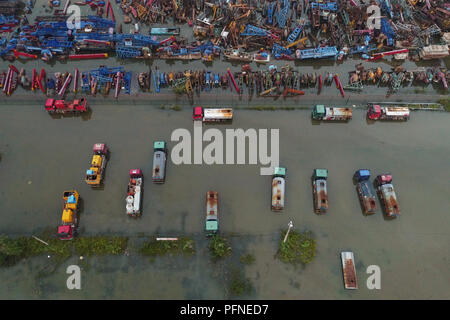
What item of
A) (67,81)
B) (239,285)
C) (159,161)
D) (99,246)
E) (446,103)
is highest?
(67,81)

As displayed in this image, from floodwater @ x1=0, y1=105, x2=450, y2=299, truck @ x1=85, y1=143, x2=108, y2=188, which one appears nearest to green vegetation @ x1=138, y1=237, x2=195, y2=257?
floodwater @ x1=0, y1=105, x2=450, y2=299

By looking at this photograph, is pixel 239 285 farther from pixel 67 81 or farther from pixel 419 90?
pixel 419 90

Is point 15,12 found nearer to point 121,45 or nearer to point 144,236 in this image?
point 121,45

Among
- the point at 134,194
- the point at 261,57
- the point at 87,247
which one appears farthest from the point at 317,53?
the point at 87,247

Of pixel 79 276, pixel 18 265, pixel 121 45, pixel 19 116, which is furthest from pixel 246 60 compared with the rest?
pixel 18 265

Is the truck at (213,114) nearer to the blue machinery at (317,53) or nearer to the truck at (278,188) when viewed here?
the truck at (278,188)

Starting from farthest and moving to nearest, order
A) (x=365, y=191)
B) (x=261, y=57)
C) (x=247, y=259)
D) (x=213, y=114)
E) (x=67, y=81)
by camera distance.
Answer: (x=261, y=57) → (x=67, y=81) → (x=213, y=114) → (x=365, y=191) → (x=247, y=259)

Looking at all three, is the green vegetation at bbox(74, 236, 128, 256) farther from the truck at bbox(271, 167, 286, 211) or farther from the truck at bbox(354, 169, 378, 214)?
the truck at bbox(354, 169, 378, 214)
